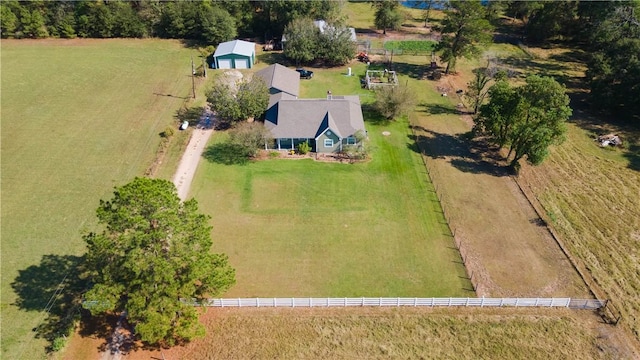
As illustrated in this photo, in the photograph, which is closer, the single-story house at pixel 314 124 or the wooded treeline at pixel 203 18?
the single-story house at pixel 314 124

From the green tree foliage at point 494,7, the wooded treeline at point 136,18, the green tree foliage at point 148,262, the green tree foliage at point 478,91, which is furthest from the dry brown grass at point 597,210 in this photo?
the wooded treeline at point 136,18

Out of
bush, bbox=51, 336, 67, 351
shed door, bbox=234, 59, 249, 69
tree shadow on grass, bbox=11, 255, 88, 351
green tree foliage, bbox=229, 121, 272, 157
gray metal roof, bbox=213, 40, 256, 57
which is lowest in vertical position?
bush, bbox=51, 336, 67, 351

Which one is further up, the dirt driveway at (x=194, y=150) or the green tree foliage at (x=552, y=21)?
the green tree foliage at (x=552, y=21)

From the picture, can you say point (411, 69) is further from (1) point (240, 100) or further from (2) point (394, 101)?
(1) point (240, 100)

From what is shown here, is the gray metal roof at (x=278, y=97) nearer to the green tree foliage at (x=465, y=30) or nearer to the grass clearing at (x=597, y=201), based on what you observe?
the grass clearing at (x=597, y=201)

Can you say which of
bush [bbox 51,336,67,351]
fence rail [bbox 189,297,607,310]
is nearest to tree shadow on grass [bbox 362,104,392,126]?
fence rail [bbox 189,297,607,310]

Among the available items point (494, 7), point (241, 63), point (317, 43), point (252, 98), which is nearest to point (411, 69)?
point (317, 43)

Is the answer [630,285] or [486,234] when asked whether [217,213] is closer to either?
[486,234]

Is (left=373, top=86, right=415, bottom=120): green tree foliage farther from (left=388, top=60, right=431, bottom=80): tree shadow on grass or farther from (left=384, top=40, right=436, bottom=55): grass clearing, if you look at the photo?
(left=384, top=40, right=436, bottom=55): grass clearing
